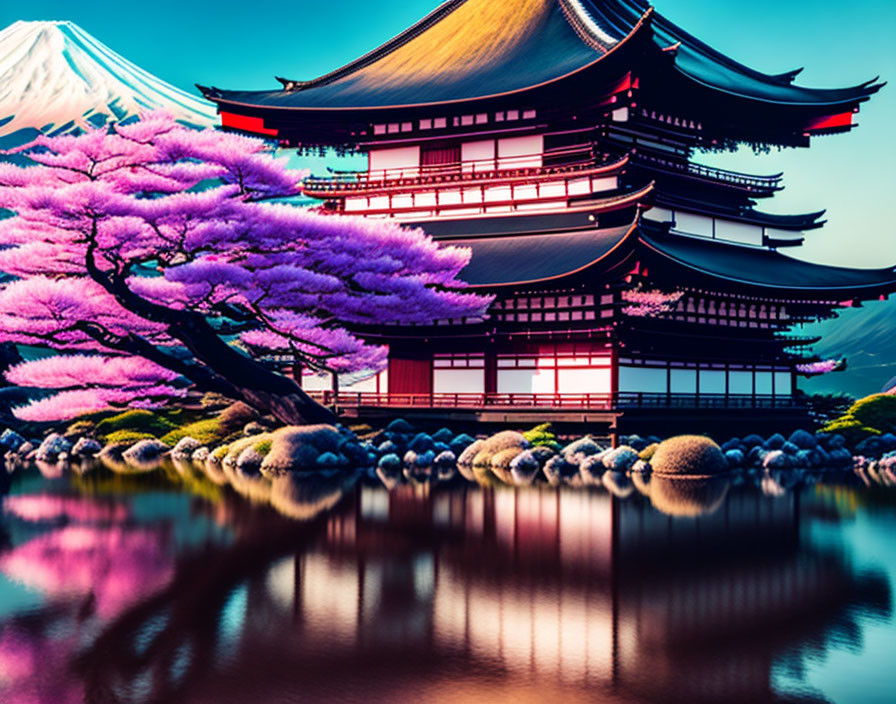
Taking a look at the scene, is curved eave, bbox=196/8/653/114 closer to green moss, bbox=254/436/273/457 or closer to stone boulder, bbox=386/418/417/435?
stone boulder, bbox=386/418/417/435

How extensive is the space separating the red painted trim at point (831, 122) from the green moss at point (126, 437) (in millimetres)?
27235

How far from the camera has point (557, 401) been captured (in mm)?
30016

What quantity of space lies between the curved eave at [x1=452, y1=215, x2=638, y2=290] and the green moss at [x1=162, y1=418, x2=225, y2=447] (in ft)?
30.0

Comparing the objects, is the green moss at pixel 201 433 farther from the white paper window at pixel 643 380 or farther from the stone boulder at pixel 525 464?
the white paper window at pixel 643 380

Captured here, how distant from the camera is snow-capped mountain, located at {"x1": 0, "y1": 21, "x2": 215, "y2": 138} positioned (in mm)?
145750

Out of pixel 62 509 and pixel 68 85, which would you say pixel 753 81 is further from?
pixel 68 85

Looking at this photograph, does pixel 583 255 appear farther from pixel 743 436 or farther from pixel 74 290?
pixel 74 290

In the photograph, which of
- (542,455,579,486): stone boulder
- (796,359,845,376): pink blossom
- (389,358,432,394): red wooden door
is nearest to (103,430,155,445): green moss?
(389,358,432,394): red wooden door

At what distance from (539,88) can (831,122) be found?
43.1 ft

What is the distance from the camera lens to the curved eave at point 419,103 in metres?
29.2

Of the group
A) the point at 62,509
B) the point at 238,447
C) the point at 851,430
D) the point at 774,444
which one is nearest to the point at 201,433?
the point at 238,447

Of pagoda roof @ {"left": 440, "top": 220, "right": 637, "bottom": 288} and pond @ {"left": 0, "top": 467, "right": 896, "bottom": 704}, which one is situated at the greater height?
pagoda roof @ {"left": 440, "top": 220, "right": 637, "bottom": 288}

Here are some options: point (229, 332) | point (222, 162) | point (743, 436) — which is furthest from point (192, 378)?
point (743, 436)

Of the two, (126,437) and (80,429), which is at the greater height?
(80,429)
